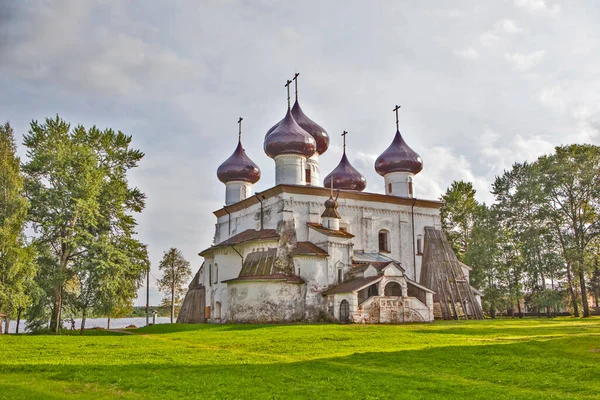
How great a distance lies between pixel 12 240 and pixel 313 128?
21401 mm

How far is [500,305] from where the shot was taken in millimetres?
42719

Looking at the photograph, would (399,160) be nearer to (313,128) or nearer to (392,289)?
(313,128)

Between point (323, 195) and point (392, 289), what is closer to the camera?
point (392, 289)

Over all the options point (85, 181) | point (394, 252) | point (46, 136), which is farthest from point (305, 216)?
point (46, 136)

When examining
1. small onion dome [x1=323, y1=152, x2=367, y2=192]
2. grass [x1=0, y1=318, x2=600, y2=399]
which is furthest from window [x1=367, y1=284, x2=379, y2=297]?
small onion dome [x1=323, y1=152, x2=367, y2=192]

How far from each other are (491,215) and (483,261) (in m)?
3.83

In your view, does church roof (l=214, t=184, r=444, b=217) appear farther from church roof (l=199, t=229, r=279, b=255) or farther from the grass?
the grass

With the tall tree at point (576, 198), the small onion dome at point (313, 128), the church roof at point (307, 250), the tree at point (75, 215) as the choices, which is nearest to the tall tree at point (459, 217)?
the tall tree at point (576, 198)

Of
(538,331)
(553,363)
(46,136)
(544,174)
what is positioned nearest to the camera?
(553,363)

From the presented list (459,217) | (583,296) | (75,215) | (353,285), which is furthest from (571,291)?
(75,215)

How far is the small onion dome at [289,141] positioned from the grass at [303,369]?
17.6m

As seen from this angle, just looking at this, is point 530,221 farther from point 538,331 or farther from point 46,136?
point 46,136

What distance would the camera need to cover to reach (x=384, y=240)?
3872 cm

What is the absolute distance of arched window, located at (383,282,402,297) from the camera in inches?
1281
